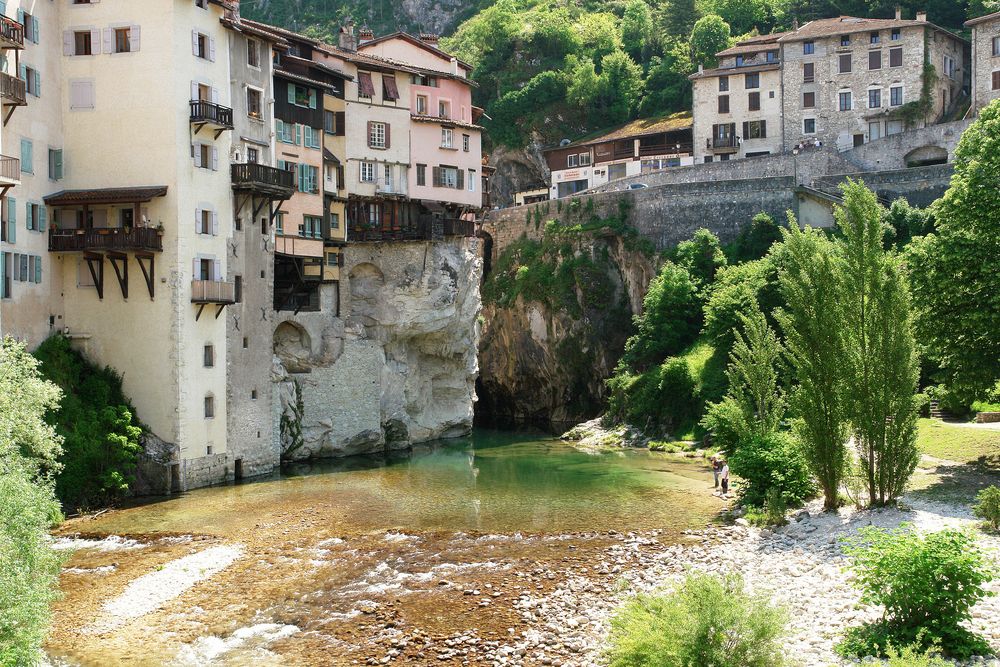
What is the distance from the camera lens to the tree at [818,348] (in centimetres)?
3275

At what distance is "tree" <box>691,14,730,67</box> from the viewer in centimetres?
9819

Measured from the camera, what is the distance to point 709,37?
9894 cm

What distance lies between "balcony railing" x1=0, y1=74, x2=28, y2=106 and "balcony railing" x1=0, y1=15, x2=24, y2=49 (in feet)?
3.85

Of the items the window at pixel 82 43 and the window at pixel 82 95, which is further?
the window at pixel 82 43

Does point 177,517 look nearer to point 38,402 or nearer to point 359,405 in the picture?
point 38,402

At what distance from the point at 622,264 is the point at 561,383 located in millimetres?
9958

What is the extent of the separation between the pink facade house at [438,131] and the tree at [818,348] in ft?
112

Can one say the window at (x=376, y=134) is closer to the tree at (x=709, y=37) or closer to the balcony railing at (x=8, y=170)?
the balcony railing at (x=8, y=170)

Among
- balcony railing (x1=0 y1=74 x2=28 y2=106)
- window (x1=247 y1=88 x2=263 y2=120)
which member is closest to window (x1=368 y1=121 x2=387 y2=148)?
window (x1=247 y1=88 x2=263 y2=120)

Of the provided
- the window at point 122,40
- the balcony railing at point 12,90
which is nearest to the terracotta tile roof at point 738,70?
the window at point 122,40

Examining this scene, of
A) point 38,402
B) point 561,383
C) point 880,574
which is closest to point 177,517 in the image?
point 38,402

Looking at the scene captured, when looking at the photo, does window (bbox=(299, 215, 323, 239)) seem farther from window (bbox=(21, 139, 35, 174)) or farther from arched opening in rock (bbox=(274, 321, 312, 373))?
window (bbox=(21, 139, 35, 174))

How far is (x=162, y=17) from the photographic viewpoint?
4459 cm

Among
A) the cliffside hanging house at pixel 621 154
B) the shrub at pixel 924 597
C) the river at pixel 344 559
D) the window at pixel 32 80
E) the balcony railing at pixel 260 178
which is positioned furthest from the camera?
the cliffside hanging house at pixel 621 154
